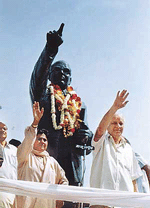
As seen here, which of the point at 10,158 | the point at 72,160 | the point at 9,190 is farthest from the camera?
the point at 72,160

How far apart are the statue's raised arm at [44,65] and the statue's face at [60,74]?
10cm

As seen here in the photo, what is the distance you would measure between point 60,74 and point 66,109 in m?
0.43

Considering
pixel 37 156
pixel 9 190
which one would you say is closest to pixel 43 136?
pixel 37 156

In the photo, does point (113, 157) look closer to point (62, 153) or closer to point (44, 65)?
point (62, 153)

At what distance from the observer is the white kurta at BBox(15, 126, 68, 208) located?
449 centimetres

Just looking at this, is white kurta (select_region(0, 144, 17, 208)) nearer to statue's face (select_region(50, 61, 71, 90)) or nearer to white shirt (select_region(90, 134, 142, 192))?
white shirt (select_region(90, 134, 142, 192))

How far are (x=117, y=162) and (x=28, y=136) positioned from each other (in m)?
0.82

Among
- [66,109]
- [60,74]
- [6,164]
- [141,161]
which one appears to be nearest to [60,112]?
[66,109]

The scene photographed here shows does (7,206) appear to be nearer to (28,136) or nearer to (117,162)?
(28,136)

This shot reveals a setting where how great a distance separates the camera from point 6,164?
453cm

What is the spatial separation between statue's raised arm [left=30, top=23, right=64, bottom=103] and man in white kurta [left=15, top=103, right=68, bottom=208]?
976 millimetres

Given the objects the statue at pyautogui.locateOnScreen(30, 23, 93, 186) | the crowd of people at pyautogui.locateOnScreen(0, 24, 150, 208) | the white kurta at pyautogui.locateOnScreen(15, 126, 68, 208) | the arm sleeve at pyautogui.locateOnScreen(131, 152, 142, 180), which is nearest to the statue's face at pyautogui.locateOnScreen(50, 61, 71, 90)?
the statue at pyautogui.locateOnScreen(30, 23, 93, 186)

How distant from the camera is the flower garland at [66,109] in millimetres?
5730

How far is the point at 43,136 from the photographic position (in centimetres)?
485
